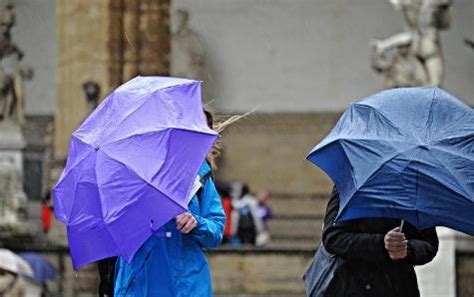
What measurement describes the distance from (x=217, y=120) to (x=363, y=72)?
26.0 m

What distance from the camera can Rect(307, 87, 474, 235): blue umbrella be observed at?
6.78 metres

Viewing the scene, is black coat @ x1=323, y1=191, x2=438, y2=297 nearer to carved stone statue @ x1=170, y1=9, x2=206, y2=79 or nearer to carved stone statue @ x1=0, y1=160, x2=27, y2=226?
carved stone statue @ x1=0, y1=160, x2=27, y2=226

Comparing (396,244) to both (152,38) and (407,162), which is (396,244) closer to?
(407,162)

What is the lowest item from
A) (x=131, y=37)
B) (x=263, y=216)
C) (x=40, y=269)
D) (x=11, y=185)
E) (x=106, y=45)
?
(x=263, y=216)

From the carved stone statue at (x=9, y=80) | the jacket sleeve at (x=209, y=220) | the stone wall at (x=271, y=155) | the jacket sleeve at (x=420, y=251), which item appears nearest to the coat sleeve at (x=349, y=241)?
the jacket sleeve at (x=420, y=251)

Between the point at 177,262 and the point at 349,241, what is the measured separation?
81 centimetres

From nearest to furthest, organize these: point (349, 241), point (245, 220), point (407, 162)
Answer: point (407, 162)
point (349, 241)
point (245, 220)

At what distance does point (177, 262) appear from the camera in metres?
7.55

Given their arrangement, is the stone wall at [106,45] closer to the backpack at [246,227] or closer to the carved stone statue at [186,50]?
the backpack at [246,227]

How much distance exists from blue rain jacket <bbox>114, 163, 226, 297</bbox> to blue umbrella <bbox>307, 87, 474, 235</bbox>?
75cm

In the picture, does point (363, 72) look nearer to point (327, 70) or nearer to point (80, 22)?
point (327, 70)

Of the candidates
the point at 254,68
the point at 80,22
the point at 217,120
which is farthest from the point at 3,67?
the point at 217,120

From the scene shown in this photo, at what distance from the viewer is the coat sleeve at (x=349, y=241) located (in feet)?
23.3

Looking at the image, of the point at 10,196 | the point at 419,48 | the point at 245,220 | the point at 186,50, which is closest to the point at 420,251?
the point at 419,48
